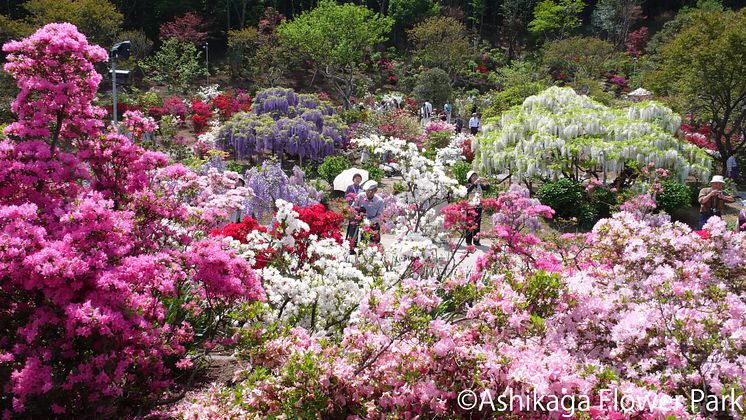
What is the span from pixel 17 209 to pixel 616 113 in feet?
45.5

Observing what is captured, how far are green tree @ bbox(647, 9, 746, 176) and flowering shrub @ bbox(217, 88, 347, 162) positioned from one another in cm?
1082

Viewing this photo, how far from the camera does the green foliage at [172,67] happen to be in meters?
28.5

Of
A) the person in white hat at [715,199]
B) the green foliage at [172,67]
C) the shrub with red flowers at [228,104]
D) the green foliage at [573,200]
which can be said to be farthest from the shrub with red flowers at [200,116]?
the person in white hat at [715,199]

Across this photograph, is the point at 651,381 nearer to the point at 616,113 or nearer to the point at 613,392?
the point at 613,392

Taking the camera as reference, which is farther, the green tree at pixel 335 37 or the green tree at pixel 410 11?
the green tree at pixel 410 11

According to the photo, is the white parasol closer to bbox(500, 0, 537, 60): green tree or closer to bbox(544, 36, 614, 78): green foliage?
bbox(544, 36, 614, 78): green foliage

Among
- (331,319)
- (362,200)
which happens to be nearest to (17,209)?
(331,319)

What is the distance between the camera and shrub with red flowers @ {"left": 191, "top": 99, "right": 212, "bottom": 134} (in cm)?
2292

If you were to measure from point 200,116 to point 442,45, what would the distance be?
15406mm

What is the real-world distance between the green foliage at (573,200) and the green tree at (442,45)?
67.3 feet

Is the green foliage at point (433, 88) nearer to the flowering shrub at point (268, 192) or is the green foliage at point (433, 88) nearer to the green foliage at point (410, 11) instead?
the green foliage at point (410, 11)

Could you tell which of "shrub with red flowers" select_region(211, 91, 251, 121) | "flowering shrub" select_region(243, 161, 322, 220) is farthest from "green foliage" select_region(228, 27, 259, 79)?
"flowering shrub" select_region(243, 161, 322, 220)

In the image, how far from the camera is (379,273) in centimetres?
555

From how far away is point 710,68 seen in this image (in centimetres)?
1694
